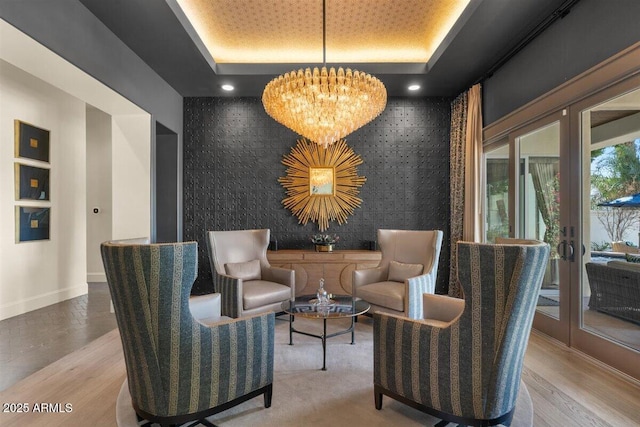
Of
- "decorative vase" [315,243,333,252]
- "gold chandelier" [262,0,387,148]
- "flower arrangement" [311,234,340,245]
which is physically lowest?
"decorative vase" [315,243,333,252]

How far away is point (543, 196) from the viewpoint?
3.52m

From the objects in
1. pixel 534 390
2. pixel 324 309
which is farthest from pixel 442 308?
pixel 324 309

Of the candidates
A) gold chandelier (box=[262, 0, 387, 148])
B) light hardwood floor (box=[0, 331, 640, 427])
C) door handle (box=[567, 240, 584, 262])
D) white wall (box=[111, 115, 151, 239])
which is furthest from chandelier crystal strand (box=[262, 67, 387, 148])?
light hardwood floor (box=[0, 331, 640, 427])

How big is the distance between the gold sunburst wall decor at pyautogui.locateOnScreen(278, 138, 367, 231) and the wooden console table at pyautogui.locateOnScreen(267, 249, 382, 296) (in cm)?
62

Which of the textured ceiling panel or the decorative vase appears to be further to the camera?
the decorative vase

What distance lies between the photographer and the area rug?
6.40 feet

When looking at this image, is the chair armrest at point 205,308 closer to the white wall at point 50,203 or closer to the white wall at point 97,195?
the white wall at point 50,203

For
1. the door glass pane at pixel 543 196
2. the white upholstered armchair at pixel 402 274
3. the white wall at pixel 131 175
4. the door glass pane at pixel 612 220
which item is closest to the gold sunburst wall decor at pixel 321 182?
the white upholstered armchair at pixel 402 274

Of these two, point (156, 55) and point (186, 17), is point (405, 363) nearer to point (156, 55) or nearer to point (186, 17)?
point (186, 17)

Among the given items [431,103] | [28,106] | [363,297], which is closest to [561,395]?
[363,297]

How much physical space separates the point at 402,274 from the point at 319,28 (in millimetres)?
3017

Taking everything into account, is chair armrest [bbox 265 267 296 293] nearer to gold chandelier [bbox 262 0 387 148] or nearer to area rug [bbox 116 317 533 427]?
area rug [bbox 116 317 533 427]

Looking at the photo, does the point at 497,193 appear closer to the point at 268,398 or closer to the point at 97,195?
the point at 268,398

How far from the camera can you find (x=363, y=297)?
373cm
